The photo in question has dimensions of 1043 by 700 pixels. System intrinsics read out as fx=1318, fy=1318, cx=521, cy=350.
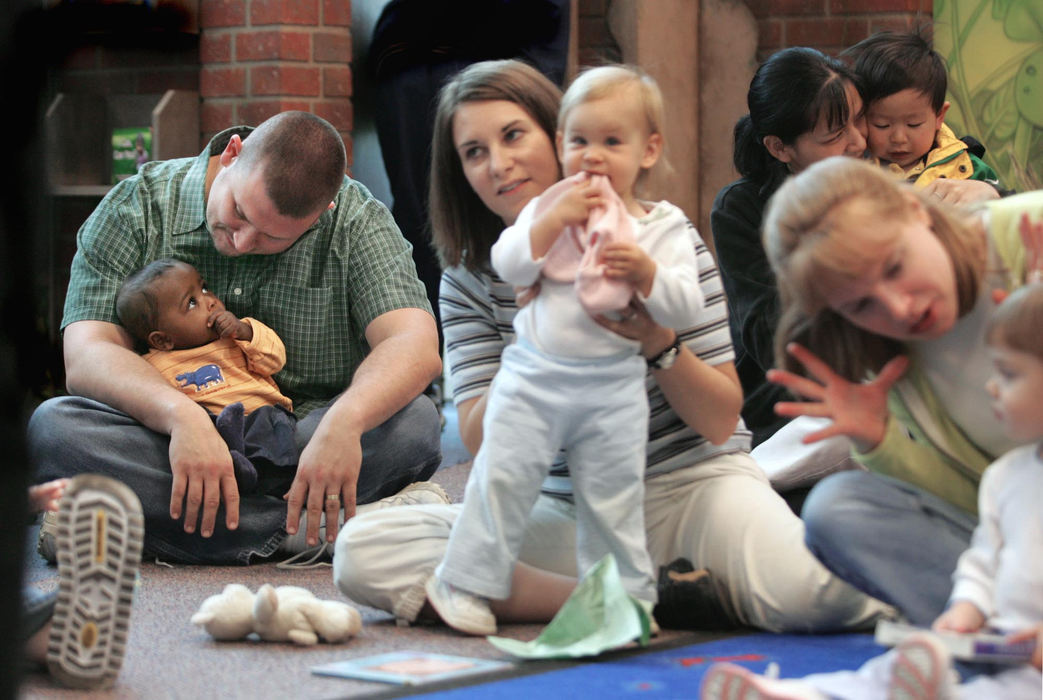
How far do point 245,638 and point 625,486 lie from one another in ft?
1.81

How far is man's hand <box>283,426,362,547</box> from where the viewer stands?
2104 mm

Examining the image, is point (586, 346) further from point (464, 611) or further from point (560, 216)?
point (464, 611)

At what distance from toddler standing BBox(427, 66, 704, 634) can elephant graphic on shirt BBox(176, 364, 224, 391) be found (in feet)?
2.52

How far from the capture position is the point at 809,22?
4.04 meters

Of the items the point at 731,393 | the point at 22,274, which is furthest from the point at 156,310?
the point at 22,274

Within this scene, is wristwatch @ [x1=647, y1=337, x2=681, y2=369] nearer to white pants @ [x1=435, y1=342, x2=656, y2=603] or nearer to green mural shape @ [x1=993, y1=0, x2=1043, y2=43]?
white pants @ [x1=435, y1=342, x2=656, y2=603]

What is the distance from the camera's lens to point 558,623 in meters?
1.58

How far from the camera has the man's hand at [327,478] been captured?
210cm

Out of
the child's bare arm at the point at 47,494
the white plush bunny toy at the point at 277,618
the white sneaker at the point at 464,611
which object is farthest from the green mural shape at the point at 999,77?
the child's bare arm at the point at 47,494

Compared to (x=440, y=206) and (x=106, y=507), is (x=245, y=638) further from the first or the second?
(x=440, y=206)

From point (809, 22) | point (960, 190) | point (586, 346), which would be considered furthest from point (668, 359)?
point (809, 22)

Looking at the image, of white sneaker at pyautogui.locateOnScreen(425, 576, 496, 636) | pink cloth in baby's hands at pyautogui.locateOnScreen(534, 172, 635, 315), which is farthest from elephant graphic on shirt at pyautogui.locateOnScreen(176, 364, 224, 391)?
pink cloth in baby's hands at pyautogui.locateOnScreen(534, 172, 635, 315)

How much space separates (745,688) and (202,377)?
52.6 inches

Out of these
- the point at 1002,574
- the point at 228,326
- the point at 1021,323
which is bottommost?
the point at 1002,574
